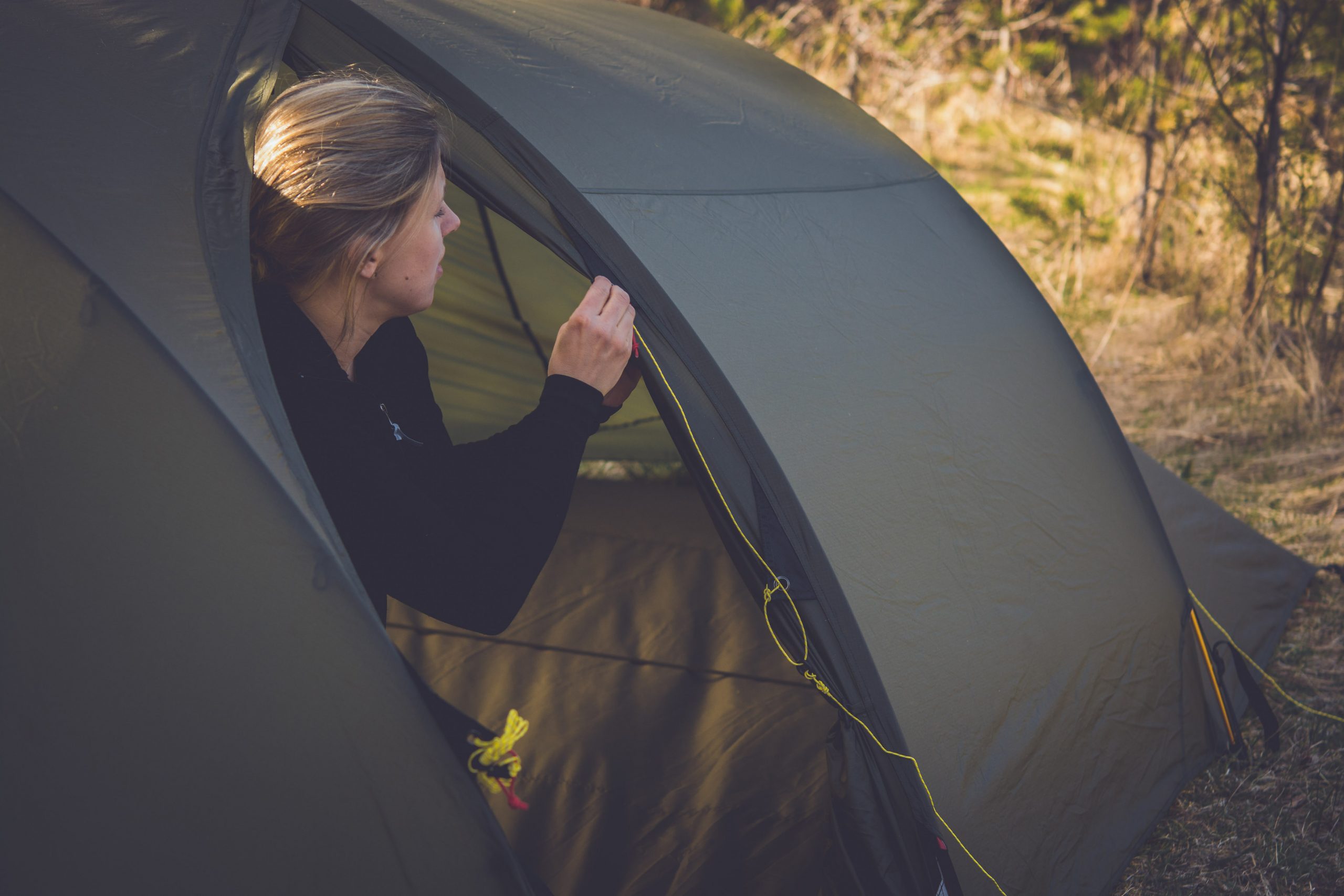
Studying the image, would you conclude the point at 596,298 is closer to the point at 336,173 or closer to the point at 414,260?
the point at 414,260

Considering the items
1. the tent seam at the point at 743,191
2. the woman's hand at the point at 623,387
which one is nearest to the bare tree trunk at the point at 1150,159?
the tent seam at the point at 743,191

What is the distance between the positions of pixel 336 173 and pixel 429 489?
1.35 ft

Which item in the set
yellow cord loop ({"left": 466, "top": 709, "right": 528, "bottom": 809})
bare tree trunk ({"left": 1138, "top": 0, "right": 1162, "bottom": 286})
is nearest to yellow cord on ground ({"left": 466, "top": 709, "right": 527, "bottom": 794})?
yellow cord loop ({"left": 466, "top": 709, "right": 528, "bottom": 809})

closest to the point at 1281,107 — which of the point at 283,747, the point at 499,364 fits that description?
the point at 499,364

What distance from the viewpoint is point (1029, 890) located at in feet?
5.09

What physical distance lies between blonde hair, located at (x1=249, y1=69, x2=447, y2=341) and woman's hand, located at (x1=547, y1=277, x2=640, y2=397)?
0.86 feet

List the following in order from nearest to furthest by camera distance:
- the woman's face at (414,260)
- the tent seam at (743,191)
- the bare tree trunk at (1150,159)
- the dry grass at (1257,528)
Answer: the woman's face at (414,260) < the tent seam at (743,191) < the dry grass at (1257,528) < the bare tree trunk at (1150,159)

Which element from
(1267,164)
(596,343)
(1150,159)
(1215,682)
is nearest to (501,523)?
(596,343)

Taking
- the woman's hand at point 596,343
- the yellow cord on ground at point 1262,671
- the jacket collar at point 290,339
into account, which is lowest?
the yellow cord on ground at point 1262,671

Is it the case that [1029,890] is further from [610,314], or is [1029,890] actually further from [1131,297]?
[1131,297]

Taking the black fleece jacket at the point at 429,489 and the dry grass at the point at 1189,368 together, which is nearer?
the black fleece jacket at the point at 429,489

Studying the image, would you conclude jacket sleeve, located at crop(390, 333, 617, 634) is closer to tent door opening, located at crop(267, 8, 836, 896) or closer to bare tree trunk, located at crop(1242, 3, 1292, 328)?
tent door opening, located at crop(267, 8, 836, 896)

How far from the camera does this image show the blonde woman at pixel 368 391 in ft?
3.89

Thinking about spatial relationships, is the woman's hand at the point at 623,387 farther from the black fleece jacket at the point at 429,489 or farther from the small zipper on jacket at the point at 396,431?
the small zipper on jacket at the point at 396,431
